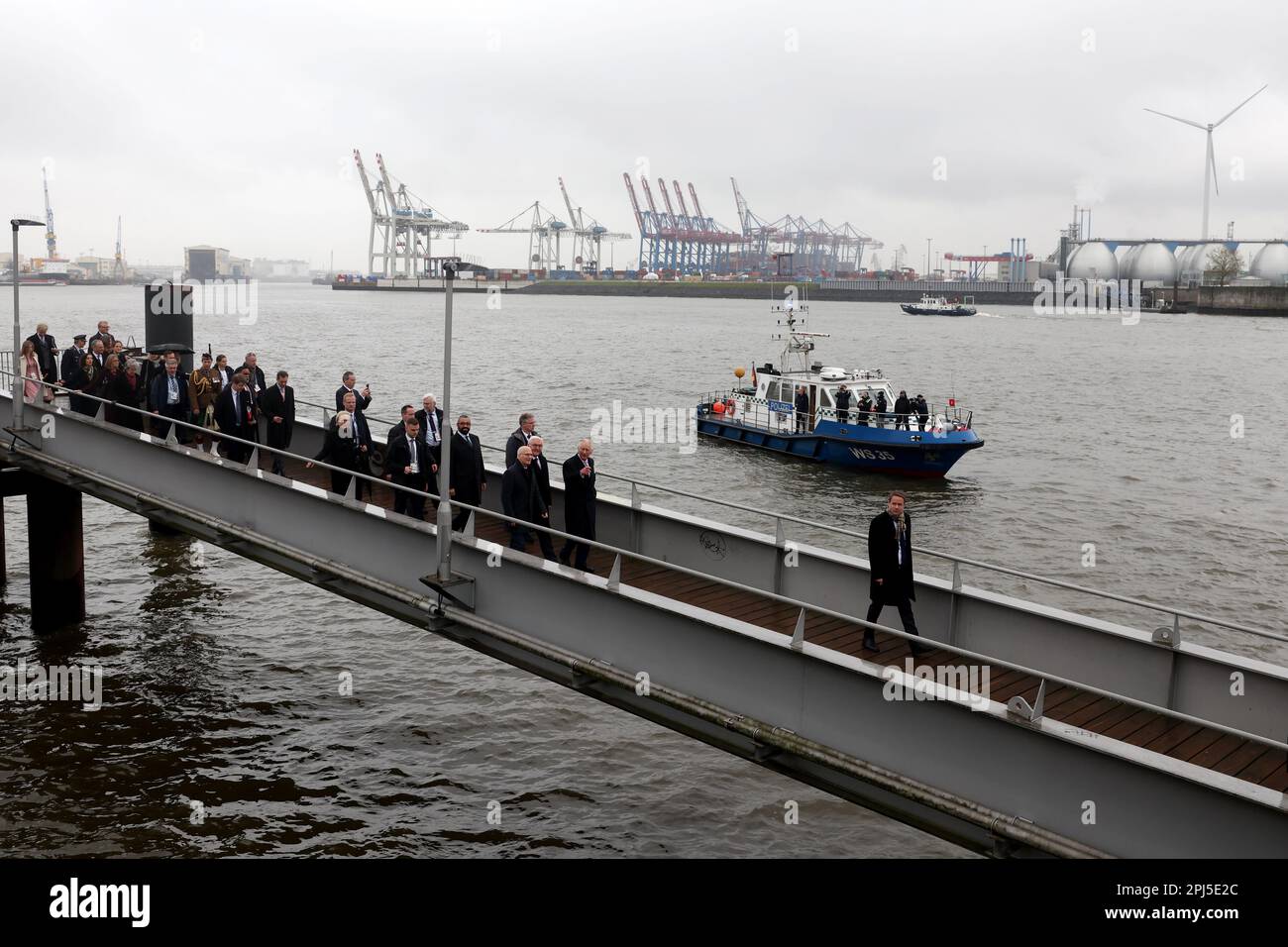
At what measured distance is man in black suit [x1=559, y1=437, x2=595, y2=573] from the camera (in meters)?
12.7

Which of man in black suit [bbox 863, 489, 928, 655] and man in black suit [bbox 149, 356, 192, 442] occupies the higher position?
man in black suit [bbox 149, 356, 192, 442]

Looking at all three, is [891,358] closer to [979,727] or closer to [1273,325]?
[1273,325]

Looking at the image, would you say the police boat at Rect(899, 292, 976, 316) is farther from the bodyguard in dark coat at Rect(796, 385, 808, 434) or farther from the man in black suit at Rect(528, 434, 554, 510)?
the man in black suit at Rect(528, 434, 554, 510)

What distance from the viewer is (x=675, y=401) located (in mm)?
59219

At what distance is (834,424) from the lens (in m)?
38.2

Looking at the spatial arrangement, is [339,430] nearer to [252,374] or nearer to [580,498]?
[252,374]

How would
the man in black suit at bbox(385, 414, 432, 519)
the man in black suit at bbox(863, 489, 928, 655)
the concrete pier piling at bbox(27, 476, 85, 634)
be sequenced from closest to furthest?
the man in black suit at bbox(863, 489, 928, 655)
the man in black suit at bbox(385, 414, 432, 519)
the concrete pier piling at bbox(27, 476, 85, 634)

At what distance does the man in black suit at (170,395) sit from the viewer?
55.2 ft

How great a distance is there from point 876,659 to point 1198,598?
15987mm

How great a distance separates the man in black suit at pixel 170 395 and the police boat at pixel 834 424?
841 inches

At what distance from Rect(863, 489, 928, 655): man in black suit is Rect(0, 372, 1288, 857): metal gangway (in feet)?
1.08

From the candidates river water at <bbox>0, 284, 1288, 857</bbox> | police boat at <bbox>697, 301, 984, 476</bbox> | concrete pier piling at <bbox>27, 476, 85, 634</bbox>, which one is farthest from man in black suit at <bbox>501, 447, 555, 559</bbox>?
police boat at <bbox>697, 301, 984, 476</bbox>
